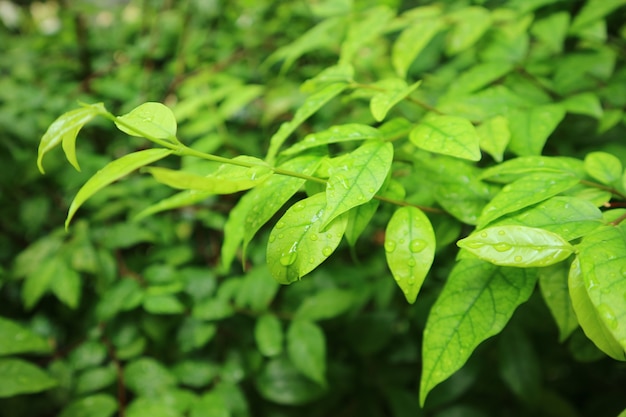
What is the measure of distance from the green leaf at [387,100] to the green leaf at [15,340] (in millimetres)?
760

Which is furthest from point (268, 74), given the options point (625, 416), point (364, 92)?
point (625, 416)

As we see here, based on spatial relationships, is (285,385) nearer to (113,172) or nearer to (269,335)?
(269,335)

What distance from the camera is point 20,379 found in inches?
31.4

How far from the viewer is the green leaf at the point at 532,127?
73cm

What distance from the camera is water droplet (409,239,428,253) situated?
1.77ft

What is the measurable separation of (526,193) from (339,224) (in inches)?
9.8

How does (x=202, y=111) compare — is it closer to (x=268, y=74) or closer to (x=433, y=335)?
(x=268, y=74)

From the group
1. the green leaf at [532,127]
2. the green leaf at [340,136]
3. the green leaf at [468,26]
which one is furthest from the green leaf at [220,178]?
the green leaf at [468,26]

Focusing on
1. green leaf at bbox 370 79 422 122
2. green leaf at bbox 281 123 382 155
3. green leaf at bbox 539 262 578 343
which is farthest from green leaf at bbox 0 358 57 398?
green leaf at bbox 539 262 578 343

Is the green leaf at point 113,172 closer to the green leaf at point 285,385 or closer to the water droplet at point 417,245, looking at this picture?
the water droplet at point 417,245

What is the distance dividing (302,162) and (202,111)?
2.73 feet

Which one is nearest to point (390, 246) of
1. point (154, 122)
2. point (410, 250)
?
point (410, 250)

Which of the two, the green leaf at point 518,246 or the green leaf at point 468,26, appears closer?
the green leaf at point 518,246

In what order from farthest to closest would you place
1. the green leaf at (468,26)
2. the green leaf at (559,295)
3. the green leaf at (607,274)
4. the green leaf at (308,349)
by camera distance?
the green leaf at (468,26), the green leaf at (308,349), the green leaf at (559,295), the green leaf at (607,274)
